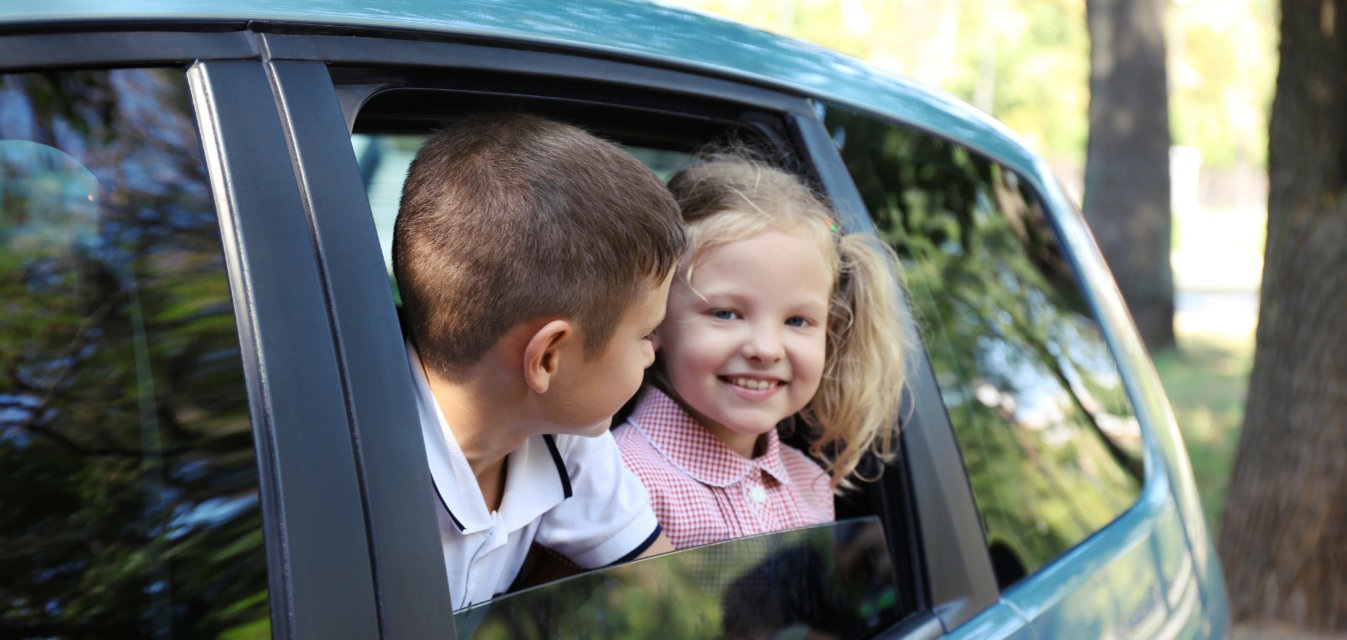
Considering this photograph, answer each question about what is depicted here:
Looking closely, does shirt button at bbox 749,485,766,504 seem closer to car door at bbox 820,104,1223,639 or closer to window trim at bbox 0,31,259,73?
car door at bbox 820,104,1223,639

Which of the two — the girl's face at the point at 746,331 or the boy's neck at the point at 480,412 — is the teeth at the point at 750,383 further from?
the boy's neck at the point at 480,412

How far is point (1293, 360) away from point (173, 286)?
3968 millimetres

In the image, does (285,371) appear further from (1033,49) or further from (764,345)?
(1033,49)

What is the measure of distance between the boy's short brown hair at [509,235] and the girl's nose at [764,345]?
47 cm

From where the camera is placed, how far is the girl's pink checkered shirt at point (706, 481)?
159 centimetres

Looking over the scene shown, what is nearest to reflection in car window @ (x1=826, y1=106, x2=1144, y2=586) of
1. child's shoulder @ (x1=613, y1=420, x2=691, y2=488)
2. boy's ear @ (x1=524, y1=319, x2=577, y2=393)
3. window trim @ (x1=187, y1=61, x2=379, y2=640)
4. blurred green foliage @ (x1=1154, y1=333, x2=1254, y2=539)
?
child's shoulder @ (x1=613, y1=420, x2=691, y2=488)

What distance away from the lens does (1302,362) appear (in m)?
3.70

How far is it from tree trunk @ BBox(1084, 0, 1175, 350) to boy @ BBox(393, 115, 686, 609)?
967 centimetres

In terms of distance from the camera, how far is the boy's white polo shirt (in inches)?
44.0

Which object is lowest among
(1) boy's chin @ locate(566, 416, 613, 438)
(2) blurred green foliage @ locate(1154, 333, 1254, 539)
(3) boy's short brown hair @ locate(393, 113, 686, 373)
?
(2) blurred green foliage @ locate(1154, 333, 1254, 539)

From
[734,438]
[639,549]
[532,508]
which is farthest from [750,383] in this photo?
[532,508]

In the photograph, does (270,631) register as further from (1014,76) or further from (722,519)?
(1014,76)

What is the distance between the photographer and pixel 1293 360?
12.3ft

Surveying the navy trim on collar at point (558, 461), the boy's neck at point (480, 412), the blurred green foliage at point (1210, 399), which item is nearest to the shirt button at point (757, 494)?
the navy trim on collar at point (558, 461)
